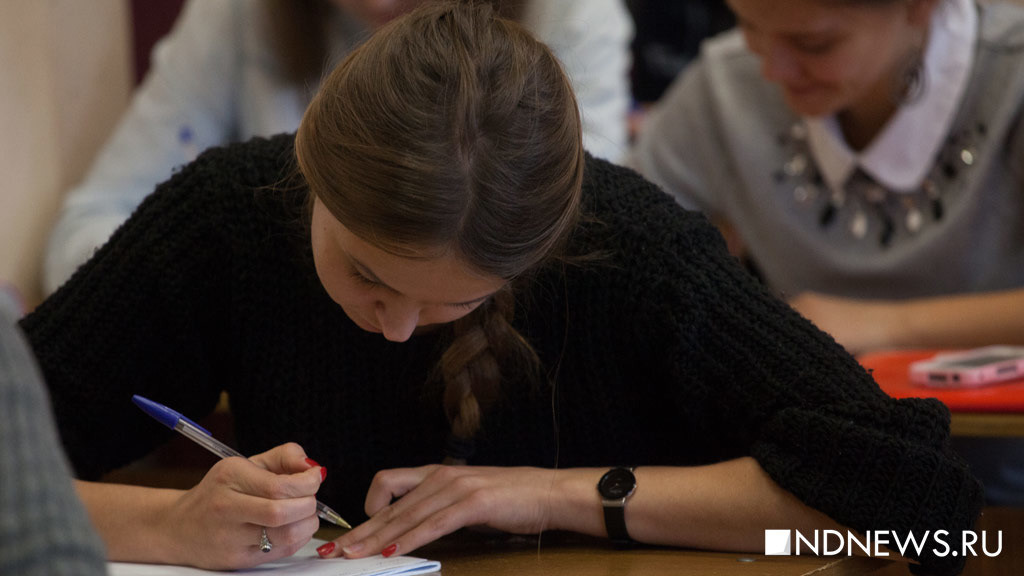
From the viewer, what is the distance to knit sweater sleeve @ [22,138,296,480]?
1089 mm

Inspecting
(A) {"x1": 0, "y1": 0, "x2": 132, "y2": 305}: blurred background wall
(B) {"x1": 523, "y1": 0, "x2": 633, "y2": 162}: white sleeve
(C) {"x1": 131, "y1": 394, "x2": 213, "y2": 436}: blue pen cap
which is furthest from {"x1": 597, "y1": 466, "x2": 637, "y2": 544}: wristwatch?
(A) {"x1": 0, "y1": 0, "x2": 132, "y2": 305}: blurred background wall

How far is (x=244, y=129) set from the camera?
196 centimetres

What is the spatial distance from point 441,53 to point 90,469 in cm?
60

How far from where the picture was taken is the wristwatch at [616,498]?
1.00 meters

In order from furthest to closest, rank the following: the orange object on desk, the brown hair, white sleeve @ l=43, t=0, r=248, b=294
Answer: white sleeve @ l=43, t=0, r=248, b=294 → the orange object on desk → the brown hair

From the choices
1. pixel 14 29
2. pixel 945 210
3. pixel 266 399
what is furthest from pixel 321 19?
pixel 945 210

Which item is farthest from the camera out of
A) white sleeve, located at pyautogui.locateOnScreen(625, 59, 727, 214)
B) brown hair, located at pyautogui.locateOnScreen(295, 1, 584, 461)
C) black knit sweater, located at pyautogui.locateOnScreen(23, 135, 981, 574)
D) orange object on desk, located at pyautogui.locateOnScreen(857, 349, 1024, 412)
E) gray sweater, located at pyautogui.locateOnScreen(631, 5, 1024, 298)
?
white sleeve, located at pyautogui.locateOnScreen(625, 59, 727, 214)

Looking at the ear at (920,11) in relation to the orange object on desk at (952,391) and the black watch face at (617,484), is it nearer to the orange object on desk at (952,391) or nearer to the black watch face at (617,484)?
the orange object on desk at (952,391)

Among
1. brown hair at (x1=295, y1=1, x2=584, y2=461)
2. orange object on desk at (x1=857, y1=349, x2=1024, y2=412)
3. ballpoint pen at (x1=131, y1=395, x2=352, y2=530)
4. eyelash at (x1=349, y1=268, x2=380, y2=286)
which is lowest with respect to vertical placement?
ballpoint pen at (x1=131, y1=395, x2=352, y2=530)

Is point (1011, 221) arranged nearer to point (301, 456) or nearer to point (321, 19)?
point (321, 19)

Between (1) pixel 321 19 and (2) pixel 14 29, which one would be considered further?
(2) pixel 14 29
